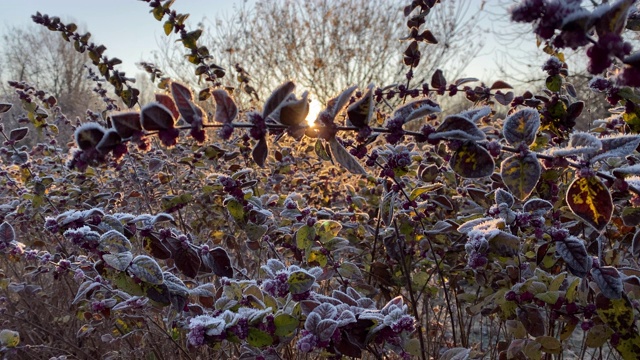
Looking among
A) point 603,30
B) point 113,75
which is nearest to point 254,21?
point 113,75

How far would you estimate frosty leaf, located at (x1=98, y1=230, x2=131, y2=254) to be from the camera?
120cm

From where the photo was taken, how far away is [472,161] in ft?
3.05

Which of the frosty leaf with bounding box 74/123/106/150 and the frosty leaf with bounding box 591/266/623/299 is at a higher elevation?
the frosty leaf with bounding box 74/123/106/150

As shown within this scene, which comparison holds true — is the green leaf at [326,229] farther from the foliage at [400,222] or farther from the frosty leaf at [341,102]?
the frosty leaf at [341,102]

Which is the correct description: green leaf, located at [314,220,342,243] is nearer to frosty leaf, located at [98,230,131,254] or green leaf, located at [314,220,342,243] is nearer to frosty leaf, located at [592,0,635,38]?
frosty leaf, located at [98,230,131,254]

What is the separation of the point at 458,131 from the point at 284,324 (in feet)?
2.04

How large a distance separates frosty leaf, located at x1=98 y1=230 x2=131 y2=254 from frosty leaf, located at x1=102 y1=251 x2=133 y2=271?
0.05 feet

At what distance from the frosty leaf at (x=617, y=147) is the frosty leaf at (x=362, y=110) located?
0.44 metres

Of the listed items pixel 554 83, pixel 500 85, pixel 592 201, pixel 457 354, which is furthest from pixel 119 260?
pixel 500 85

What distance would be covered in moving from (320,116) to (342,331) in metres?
0.52

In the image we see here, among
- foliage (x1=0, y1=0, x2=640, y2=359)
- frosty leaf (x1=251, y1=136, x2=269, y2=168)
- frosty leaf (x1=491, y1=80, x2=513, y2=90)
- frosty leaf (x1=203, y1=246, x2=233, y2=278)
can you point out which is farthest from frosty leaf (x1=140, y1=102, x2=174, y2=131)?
frosty leaf (x1=491, y1=80, x2=513, y2=90)

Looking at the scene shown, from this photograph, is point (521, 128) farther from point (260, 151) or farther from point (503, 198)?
point (260, 151)

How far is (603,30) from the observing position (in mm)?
628

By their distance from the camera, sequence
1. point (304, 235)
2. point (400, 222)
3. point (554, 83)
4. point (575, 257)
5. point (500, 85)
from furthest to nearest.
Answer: point (400, 222) < point (500, 85) < point (304, 235) < point (554, 83) < point (575, 257)
